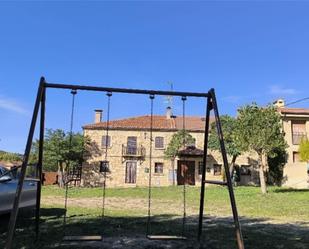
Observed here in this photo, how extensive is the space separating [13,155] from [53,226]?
48.3 meters

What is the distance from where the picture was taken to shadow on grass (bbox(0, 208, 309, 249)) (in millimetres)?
7363

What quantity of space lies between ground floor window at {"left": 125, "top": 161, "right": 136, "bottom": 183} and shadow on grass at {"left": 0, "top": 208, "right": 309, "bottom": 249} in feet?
104

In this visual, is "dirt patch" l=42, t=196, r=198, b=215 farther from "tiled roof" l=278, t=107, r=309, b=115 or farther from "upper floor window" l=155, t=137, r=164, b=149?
"upper floor window" l=155, t=137, r=164, b=149

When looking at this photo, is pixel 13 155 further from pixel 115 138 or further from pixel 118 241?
pixel 118 241

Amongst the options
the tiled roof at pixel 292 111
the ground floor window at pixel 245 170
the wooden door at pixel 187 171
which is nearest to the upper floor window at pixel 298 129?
the tiled roof at pixel 292 111

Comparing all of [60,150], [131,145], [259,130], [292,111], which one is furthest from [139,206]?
[292,111]

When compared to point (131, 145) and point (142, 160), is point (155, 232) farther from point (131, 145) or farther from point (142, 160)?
point (142, 160)

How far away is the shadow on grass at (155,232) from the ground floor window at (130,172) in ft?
104

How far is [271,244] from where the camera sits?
25.1ft

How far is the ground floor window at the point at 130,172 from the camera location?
43091mm

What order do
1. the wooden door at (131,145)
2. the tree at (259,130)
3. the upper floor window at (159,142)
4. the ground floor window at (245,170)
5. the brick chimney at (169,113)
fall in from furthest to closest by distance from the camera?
the brick chimney at (169,113) → the upper floor window at (159,142) → the wooden door at (131,145) → the ground floor window at (245,170) → the tree at (259,130)

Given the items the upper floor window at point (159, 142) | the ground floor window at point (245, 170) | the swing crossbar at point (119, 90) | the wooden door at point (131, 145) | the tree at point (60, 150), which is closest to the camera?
the swing crossbar at point (119, 90)

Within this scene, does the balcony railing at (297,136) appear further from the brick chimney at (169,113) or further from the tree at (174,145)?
the brick chimney at (169,113)

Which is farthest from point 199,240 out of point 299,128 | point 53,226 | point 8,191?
point 299,128
